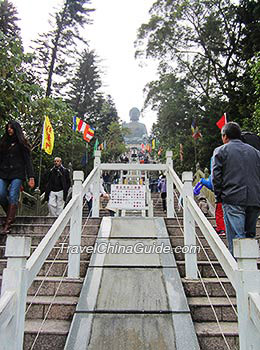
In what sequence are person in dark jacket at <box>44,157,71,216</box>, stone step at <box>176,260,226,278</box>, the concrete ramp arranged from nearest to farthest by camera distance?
the concrete ramp < stone step at <box>176,260,226,278</box> < person in dark jacket at <box>44,157,71,216</box>

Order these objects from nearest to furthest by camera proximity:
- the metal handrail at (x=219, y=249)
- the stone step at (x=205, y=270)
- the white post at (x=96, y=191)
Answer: the metal handrail at (x=219, y=249), the stone step at (x=205, y=270), the white post at (x=96, y=191)

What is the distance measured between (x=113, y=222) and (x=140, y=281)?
154 cm

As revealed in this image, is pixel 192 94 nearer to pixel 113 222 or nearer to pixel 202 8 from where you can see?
pixel 202 8

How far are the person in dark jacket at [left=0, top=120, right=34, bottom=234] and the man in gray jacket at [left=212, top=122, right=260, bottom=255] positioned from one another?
268 centimetres

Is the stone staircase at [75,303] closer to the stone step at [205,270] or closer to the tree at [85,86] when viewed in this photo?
the stone step at [205,270]

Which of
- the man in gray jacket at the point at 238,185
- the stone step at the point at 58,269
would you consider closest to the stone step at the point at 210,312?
the man in gray jacket at the point at 238,185

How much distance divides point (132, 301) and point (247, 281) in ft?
4.43

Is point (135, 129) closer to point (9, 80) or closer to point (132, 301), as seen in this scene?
point (9, 80)

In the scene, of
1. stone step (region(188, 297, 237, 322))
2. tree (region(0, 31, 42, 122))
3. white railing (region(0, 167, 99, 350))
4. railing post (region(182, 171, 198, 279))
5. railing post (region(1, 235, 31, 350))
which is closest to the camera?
white railing (region(0, 167, 99, 350))

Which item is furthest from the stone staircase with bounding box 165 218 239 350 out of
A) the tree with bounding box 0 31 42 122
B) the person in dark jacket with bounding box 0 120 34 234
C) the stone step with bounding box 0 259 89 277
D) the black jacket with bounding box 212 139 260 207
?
the tree with bounding box 0 31 42 122

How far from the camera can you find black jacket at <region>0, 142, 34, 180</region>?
4141 mm

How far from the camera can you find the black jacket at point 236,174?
8.68 ft

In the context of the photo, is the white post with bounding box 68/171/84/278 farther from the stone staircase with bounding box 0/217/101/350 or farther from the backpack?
the backpack

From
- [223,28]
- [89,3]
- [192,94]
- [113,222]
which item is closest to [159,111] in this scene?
[192,94]
